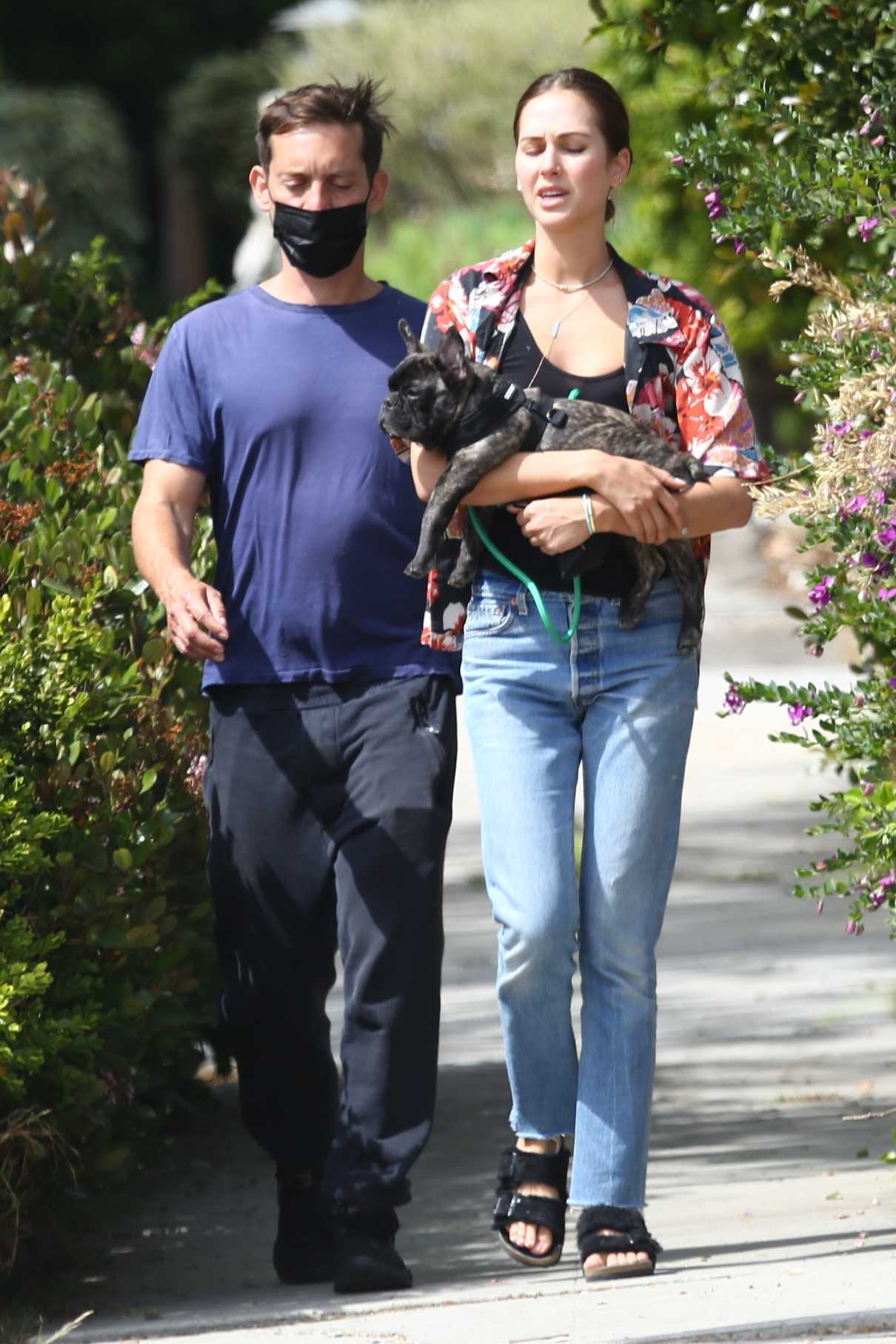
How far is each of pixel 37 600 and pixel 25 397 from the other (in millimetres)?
994

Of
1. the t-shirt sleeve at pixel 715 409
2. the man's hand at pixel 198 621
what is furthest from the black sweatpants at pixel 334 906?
the t-shirt sleeve at pixel 715 409

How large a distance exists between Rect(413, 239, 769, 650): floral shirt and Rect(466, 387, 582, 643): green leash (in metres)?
0.10

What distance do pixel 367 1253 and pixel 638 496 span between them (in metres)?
1.54

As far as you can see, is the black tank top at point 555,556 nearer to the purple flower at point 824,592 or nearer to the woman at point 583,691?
the woman at point 583,691

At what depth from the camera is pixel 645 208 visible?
16.0 m

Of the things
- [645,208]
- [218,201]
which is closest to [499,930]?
[645,208]

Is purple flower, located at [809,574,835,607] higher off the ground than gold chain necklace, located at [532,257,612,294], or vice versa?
gold chain necklace, located at [532,257,612,294]

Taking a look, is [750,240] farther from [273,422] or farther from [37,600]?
[37,600]

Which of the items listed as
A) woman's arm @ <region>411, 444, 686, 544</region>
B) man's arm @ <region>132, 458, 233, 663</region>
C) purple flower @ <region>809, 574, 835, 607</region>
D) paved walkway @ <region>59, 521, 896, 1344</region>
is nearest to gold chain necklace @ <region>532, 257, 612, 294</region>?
woman's arm @ <region>411, 444, 686, 544</region>

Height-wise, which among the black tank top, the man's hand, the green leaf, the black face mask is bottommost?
the green leaf

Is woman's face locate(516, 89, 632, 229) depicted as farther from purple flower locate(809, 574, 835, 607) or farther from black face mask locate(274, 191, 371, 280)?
purple flower locate(809, 574, 835, 607)

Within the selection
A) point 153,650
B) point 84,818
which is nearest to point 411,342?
point 153,650

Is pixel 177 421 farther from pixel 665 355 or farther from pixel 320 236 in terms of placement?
pixel 665 355

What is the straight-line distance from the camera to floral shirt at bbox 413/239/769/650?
3.81m
